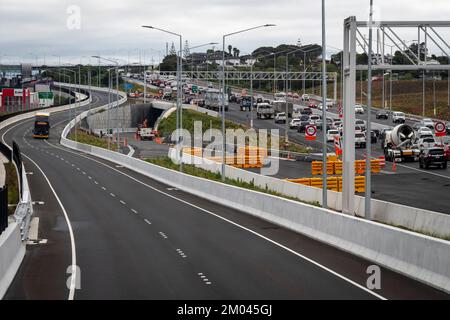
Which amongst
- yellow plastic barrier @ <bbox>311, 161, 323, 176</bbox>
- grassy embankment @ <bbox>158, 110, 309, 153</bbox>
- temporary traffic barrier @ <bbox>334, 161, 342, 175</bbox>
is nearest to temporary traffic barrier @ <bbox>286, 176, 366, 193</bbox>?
yellow plastic barrier @ <bbox>311, 161, 323, 176</bbox>

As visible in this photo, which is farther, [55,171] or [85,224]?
[55,171]

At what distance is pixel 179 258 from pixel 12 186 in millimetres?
27393

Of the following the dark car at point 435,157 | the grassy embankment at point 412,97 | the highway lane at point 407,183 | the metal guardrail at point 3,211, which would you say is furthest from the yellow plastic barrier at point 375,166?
the grassy embankment at point 412,97

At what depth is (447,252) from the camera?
16.4 m

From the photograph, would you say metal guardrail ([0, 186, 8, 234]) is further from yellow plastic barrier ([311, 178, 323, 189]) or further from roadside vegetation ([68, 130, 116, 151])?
roadside vegetation ([68, 130, 116, 151])

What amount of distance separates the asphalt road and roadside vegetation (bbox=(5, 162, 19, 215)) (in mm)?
1388

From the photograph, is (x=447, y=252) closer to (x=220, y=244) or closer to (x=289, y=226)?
(x=220, y=244)

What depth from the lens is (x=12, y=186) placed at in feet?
152

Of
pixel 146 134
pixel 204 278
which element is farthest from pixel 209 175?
pixel 146 134

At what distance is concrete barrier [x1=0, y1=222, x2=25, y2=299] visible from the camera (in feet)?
58.2

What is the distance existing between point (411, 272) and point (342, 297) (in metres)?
3.27

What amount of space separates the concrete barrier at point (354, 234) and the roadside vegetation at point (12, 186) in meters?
9.57

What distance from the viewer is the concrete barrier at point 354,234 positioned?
17.1 m
